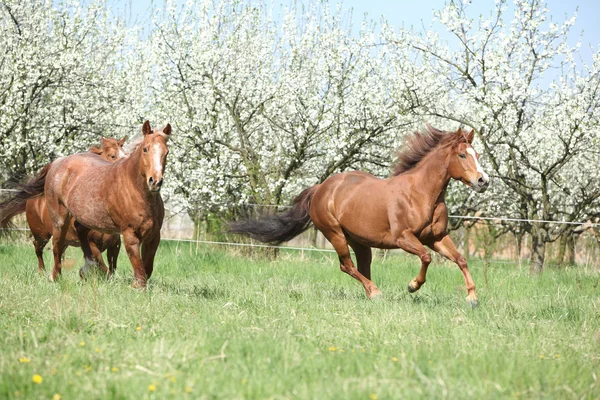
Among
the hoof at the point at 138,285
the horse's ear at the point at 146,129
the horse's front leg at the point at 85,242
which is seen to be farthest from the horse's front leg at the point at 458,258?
the horse's front leg at the point at 85,242

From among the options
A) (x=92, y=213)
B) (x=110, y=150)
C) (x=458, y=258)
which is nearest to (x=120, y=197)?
(x=92, y=213)

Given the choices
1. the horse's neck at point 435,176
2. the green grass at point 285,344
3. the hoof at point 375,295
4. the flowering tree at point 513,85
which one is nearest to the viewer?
the green grass at point 285,344

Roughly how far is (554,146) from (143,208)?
12.6m

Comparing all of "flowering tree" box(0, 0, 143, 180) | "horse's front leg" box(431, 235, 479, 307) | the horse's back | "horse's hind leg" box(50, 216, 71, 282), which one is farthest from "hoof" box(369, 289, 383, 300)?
"flowering tree" box(0, 0, 143, 180)

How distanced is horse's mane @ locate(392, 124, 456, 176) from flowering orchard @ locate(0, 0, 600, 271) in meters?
6.24

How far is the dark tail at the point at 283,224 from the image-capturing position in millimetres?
9742

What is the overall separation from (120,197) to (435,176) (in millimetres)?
3331

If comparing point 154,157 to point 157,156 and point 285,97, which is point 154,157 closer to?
point 157,156

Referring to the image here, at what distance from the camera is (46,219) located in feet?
A: 34.8

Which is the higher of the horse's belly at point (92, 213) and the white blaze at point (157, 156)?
the white blaze at point (157, 156)

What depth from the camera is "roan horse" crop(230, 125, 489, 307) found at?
795cm

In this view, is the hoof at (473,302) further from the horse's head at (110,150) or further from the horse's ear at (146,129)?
A: the horse's head at (110,150)

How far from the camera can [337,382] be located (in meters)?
3.80

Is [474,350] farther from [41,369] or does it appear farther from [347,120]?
[347,120]
